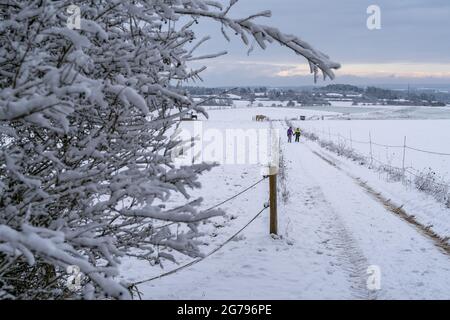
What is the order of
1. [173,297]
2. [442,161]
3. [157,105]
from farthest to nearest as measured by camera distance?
[442,161] → [173,297] → [157,105]

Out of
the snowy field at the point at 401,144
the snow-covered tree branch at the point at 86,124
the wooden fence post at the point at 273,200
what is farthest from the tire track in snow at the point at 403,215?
the snow-covered tree branch at the point at 86,124

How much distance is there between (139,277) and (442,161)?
20493mm

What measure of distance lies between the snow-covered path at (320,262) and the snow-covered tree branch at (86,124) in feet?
9.28

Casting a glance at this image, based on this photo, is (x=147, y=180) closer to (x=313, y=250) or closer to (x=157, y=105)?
(x=157, y=105)

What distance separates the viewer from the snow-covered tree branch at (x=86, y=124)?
75.6 inches

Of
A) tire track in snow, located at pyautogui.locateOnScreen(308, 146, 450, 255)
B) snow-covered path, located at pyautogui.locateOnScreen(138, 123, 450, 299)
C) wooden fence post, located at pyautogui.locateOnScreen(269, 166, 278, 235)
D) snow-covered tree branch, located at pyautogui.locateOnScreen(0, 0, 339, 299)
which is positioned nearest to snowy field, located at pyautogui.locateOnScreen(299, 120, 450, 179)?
tire track in snow, located at pyautogui.locateOnScreen(308, 146, 450, 255)

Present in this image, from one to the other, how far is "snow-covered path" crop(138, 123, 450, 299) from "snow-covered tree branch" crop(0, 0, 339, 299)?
283cm

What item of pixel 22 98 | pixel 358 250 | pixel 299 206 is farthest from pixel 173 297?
pixel 299 206

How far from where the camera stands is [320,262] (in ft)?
22.9

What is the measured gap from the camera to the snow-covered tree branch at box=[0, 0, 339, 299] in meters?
1.92

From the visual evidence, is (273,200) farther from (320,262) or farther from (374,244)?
(374,244)

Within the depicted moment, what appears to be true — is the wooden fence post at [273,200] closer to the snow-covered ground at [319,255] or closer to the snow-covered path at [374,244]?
the snow-covered ground at [319,255]

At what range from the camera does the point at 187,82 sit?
3676 millimetres

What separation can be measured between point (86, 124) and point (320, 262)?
4.83 meters
